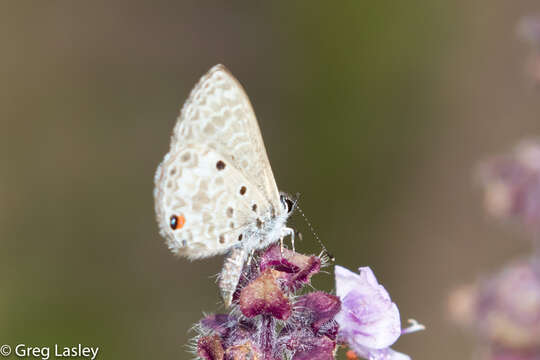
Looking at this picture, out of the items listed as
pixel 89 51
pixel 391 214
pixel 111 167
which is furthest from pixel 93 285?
pixel 391 214

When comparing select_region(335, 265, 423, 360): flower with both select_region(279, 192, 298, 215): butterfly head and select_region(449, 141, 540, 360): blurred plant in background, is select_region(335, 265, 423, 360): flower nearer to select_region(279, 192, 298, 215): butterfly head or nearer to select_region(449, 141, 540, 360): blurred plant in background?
select_region(449, 141, 540, 360): blurred plant in background

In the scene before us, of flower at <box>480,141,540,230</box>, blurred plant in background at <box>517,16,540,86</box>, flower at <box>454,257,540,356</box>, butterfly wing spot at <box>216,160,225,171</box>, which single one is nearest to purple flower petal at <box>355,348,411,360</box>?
flower at <box>454,257,540,356</box>

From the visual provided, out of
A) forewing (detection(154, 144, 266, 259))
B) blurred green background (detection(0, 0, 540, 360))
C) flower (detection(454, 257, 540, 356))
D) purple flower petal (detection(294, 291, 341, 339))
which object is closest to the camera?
flower (detection(454, 257, 540, 356))

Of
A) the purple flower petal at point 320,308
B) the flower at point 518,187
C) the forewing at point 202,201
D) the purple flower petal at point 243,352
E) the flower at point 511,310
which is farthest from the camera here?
the forewing at point 202,201

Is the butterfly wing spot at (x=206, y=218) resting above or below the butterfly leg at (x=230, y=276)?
above

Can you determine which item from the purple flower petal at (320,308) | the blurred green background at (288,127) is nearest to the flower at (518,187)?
the purple flower petal at (320,308)

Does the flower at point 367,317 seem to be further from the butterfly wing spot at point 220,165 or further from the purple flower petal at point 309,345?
the butterfly wing spot at point 220,165
